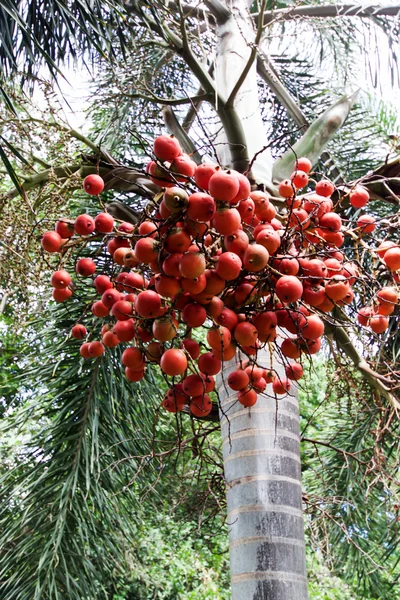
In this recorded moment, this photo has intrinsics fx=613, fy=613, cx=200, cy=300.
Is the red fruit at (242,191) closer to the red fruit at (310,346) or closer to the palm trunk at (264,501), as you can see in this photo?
the red fruit at (310,346)

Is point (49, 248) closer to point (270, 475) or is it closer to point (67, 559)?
point (270, 475)

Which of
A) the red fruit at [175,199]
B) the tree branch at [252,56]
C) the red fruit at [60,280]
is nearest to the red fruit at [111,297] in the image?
the red fruit at [60,280]

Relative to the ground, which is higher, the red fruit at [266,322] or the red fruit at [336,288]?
the red fruit at [336,288]

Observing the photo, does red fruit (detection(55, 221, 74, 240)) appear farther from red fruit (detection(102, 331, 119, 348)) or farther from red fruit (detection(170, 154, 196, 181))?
red fruit (detection(170, 154, 196, 181))

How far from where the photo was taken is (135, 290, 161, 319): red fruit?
98 cm

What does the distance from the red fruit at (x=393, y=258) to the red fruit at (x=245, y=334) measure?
34cm

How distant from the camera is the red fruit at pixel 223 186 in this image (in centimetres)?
93

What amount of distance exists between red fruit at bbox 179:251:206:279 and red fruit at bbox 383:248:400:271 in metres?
0.43

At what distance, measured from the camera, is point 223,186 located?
934mm

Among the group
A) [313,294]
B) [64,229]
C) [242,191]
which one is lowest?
[313,294]

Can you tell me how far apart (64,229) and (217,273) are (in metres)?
0.43

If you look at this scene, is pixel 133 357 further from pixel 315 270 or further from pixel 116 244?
pixel 315 270

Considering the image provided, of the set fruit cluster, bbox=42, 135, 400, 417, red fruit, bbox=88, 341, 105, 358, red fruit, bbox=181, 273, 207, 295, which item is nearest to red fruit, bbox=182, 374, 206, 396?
fruit cluster, bbox=42, 135, 400, 417

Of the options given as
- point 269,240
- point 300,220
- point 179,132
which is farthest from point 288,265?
point 179,132
